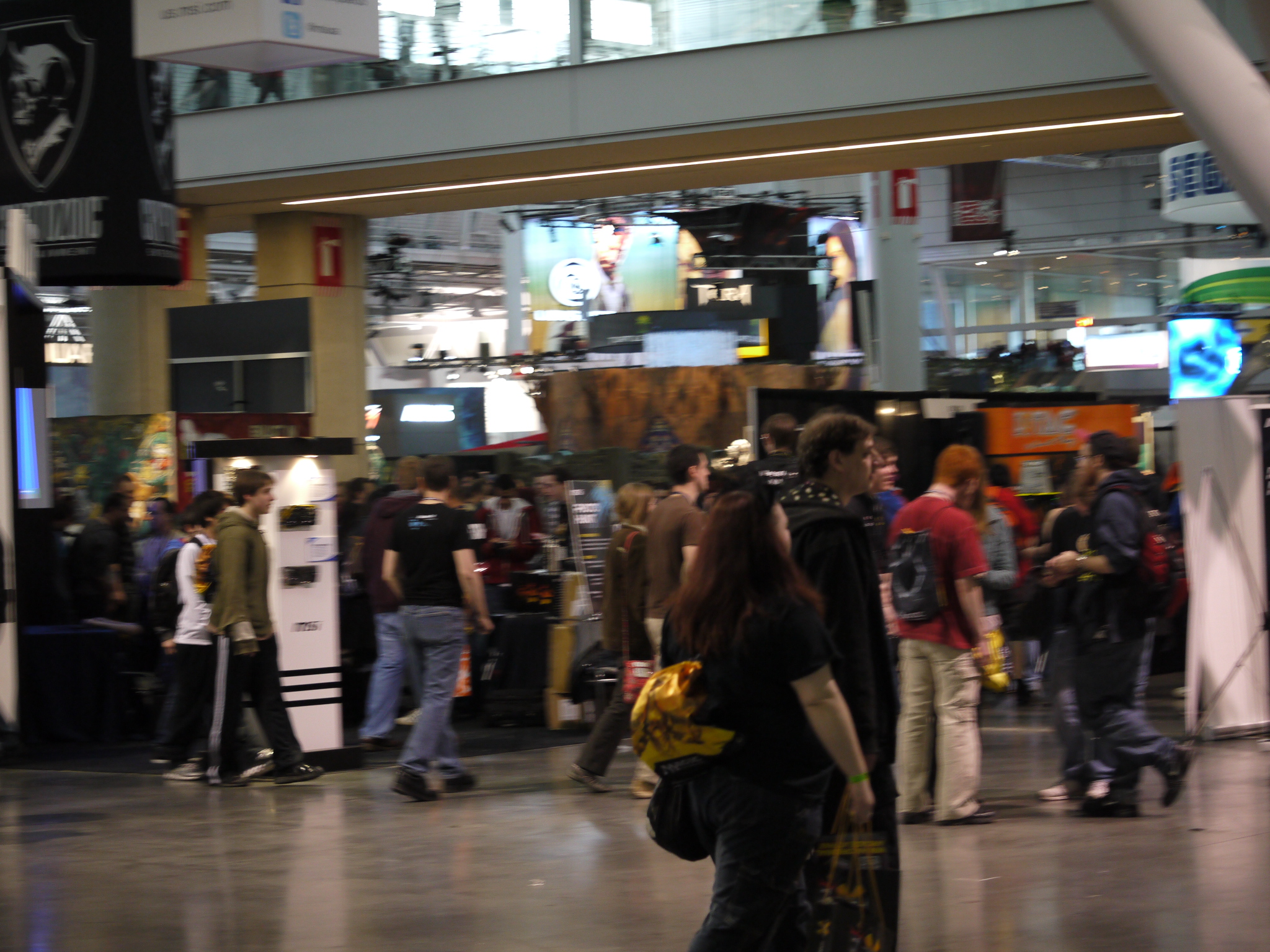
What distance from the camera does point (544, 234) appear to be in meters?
30.8

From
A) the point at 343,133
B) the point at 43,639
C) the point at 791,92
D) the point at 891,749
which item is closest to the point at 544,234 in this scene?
the point at 343,133

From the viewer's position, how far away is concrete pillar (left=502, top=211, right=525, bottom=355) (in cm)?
3203

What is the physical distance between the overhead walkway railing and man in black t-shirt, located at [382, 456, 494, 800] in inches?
248

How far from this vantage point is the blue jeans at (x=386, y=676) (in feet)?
30.2

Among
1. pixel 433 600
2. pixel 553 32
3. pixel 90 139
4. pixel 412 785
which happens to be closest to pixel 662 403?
pixel 553 32

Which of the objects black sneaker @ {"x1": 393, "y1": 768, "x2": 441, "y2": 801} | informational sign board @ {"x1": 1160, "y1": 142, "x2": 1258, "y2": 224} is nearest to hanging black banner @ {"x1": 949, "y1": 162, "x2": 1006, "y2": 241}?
informational sign board @ {"x1": 1160, "y1": 142, "x2": 1258, "y2": 224}

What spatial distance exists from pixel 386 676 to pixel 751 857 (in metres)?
6.01

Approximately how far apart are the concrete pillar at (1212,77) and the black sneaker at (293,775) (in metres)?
5.67

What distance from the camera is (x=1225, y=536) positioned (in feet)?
29.2

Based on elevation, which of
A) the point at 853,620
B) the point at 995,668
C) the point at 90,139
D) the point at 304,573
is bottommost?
the point at 995,668

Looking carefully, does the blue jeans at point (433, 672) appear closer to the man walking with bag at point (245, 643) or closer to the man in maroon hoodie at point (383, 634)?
the man in maroon hoodie at point (383, 634)

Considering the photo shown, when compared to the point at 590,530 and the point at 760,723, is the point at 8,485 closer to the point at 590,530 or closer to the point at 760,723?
the point at 590,530

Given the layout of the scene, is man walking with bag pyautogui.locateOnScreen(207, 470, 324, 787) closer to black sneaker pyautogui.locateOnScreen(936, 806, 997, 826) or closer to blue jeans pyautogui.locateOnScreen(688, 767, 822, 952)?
black sneaker pyautogui.locateOnScreen(936, 806, 997, 826)

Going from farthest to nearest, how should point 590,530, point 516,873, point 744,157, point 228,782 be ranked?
point 744,157 → point 590,530 → point 228,782 → point 516,873
